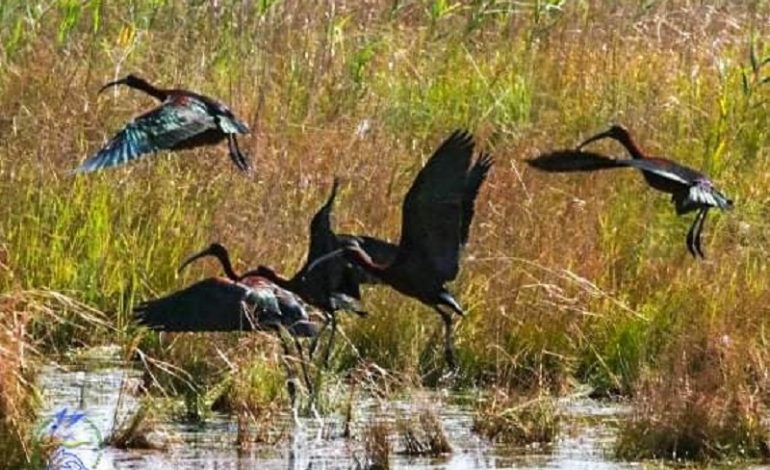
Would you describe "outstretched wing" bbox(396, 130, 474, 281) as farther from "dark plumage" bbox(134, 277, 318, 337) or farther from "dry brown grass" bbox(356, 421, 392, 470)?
"dry brown grass" bbox(356, 421, 392, 470)

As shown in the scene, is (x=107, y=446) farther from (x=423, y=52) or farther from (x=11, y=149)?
(x=423, y=52)

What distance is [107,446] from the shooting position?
7.75 meters

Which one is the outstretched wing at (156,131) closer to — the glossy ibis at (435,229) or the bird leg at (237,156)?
the bird leg at (237,156)

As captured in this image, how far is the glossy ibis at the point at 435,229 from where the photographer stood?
8016mm

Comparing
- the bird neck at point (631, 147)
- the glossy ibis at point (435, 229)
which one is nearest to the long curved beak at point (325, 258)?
the glossy ibis at point (435, 229)

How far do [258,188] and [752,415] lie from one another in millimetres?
3202

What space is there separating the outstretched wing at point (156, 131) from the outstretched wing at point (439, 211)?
1257 mm

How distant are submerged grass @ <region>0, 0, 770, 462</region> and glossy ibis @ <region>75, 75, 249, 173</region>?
529mm

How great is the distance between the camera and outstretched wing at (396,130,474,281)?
8.02 meters

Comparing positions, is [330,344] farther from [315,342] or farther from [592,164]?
[592,164]

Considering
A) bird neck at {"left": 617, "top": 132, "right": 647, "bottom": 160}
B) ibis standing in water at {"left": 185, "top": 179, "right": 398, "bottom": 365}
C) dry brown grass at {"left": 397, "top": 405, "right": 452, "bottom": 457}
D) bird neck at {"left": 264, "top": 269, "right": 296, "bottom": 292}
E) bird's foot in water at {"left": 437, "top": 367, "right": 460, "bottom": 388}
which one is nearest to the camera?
dry brown grass at {"left": 397, "top": 405, "right": 452, "bottom": 457}

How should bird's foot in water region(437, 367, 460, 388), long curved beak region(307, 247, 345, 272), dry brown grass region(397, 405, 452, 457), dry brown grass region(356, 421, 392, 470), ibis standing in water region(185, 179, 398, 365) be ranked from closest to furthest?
dry brown grass region(356, 421, 392, 470), dry brown grass region(397, 405, 452, 457), long curved beak region(307, 247, 345, 272), ibis standing in water region(185, 179, 398, 365), bird's foot in water region(437, 367, 460, 388)

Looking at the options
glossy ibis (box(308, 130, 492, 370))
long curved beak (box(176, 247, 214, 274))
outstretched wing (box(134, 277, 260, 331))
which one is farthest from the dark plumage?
long curved beak (box(176, 247, 214, 274))

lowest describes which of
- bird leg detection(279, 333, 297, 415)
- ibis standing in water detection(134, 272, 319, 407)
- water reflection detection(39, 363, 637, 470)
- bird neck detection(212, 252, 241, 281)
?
water reflection detection(39, 363, 637, 470)
